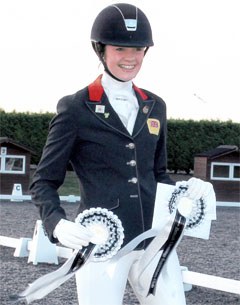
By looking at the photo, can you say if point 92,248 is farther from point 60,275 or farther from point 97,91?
point 97,91

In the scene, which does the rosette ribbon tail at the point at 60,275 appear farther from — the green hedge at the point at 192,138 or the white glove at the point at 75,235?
the green hedge at the point at 192,138

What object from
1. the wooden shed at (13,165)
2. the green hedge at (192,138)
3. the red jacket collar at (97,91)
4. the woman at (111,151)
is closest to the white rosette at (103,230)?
the woman at (111,151)

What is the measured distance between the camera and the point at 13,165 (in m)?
19.6

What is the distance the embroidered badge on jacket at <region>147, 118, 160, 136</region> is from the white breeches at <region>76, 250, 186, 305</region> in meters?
0.45

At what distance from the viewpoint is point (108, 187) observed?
2.85 m

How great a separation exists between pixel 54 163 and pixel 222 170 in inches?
693

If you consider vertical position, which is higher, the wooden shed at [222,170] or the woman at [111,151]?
the woman at [111,151]

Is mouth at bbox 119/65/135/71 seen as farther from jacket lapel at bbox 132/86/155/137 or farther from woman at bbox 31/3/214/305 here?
jacket lapel at bbox 132/86/155/137

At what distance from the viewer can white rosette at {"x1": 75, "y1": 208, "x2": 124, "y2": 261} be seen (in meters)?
2.62

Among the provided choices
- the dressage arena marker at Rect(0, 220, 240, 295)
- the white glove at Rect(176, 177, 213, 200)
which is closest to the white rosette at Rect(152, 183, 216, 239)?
the white glove at Rect(176, 177, 213, 200)

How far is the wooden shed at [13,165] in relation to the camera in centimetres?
1938

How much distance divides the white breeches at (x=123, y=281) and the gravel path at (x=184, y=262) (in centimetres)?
362

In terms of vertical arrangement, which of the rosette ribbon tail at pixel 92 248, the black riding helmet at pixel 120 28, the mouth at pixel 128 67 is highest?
the black riding helmet at pixel 120 28

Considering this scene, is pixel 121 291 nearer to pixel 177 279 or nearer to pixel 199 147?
pixel 177 279
